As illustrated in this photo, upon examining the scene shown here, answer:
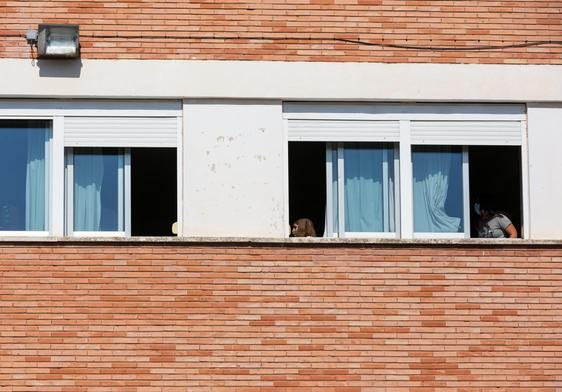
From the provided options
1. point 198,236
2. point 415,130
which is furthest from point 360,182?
point 198,236

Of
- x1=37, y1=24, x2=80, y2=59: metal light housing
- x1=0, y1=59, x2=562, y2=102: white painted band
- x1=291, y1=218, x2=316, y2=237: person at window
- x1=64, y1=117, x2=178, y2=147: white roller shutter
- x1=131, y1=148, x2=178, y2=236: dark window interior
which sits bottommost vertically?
x1=291, y1=218, x2=316, y2=237: person at window

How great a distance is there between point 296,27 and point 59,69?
2.44 metres

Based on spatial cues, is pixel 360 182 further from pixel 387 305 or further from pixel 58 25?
pixel 58 25

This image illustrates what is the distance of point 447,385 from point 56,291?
13.0 feet

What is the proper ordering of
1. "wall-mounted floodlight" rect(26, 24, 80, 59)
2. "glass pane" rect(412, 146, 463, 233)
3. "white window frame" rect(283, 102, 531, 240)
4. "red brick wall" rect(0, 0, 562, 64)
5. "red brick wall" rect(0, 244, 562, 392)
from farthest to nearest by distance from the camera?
"glass pane" rect(412, 146, 463, 233)
"white window frame" rect(283, 102, 531, 240)
"red brick wall" rect(0, 0, 562, 64)
"wall-mounted floodlight" rect(26, 24, 80, 59)
"red brick wall" rect(0, 244, 562, 392)

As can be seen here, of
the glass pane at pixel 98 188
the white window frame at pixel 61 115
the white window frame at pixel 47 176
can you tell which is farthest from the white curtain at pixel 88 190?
the white window frame at pixel 47 176

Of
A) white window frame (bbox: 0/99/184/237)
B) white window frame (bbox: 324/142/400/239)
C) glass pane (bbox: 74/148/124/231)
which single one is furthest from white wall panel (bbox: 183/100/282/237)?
glass pane (bbox: 74/148/124/231)

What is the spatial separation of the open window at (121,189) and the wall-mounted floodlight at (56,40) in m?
1.03

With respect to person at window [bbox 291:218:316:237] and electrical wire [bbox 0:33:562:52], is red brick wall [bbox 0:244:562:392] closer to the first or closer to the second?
person at window [bbox 291:218:316:237]

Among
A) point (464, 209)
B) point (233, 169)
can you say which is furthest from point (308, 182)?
point (464, 209)

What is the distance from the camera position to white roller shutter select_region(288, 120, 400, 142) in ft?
50.3

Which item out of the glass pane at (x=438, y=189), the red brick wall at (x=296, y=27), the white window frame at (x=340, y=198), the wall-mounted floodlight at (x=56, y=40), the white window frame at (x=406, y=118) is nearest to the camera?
the wall-mounted floodlight at (x=56, y=40)

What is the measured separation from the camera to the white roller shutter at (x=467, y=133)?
50.8 feet

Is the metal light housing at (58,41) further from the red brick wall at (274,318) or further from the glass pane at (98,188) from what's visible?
the red brick wall at (274,318)
